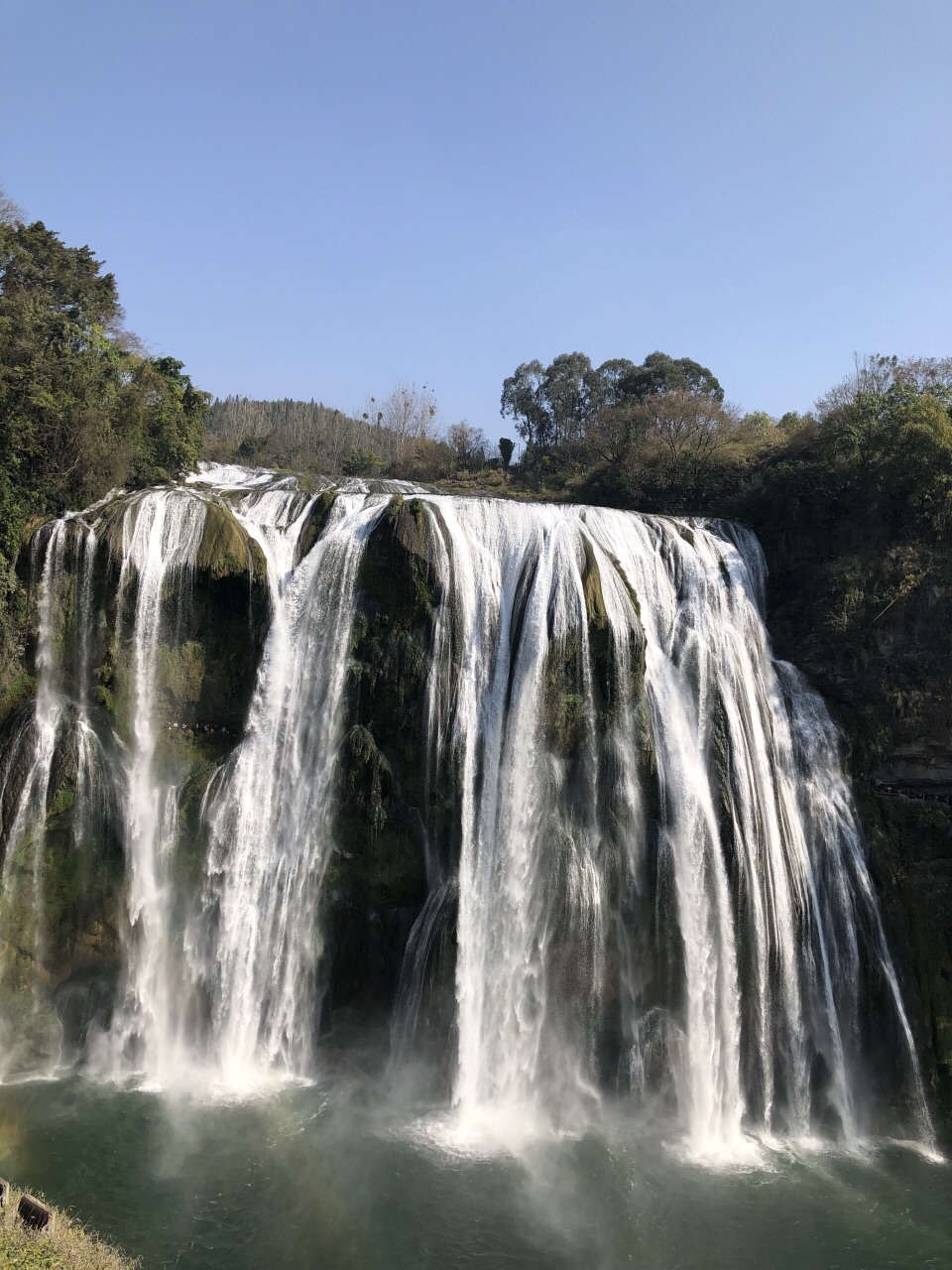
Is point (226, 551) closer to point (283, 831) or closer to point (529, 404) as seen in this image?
point (283, 831)

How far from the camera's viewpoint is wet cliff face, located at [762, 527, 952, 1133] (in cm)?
1627

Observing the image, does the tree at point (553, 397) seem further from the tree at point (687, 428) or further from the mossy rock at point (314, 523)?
the mossy rock at point (314, 523)

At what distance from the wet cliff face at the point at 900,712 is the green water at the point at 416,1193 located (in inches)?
145

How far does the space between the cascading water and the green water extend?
113 centimetres

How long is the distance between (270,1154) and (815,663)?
14.8 m

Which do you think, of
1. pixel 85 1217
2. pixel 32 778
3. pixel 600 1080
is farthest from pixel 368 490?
pixel 85 1217

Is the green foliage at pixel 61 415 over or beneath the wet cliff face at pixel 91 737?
over

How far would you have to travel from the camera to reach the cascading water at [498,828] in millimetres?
15180

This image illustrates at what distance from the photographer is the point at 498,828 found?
A: 1608 centimetres

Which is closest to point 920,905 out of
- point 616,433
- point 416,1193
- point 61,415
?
point 416,1193

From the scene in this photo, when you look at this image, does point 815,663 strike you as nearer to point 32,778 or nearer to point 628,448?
point 628,448

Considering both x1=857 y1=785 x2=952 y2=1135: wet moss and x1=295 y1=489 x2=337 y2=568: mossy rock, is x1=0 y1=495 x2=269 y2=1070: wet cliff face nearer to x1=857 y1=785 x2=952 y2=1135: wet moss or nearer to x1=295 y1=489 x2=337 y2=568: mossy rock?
x1=295 y1=489 x2=337 y2=568: mossy rock

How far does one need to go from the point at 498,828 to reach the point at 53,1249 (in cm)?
911

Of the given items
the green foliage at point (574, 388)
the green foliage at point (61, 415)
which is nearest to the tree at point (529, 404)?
the green foliage at point (574, 388)
